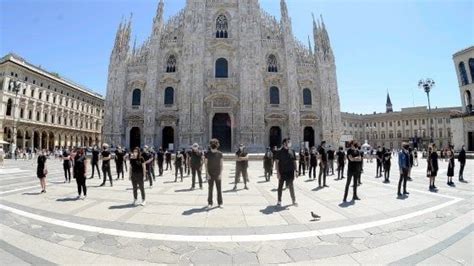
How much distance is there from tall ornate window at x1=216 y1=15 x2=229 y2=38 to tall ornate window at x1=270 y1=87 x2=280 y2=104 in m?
9.66

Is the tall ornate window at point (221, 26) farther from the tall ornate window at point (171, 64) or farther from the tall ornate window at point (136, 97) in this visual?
the tall ornate window at point (136, 97)

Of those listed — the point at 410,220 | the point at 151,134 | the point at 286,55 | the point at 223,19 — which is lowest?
the point at 410,220

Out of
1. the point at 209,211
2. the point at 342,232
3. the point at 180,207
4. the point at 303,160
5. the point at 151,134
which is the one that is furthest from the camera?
the point at 151,134

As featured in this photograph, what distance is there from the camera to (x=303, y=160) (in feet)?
49.4

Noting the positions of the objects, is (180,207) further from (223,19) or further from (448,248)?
(223,19)

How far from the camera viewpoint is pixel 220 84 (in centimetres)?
3316

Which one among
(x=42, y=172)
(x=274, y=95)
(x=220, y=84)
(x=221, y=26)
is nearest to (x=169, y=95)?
(x=220, y=84)

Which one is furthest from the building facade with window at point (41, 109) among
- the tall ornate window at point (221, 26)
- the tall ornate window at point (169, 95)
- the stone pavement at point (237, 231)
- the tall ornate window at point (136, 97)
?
the stone pavement at point (237, 231)

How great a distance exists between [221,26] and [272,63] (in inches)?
333

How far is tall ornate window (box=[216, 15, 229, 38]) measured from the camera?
3509 cm

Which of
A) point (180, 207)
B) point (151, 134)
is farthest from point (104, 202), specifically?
point (151, 134)

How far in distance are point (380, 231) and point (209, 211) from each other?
353cm

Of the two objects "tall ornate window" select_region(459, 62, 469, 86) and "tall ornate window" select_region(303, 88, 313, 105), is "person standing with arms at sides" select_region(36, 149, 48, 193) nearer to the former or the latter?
"tall ornate window" select_region(303, 88, 313, 105)

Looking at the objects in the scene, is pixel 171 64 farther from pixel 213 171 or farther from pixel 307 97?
pixel 213 171
